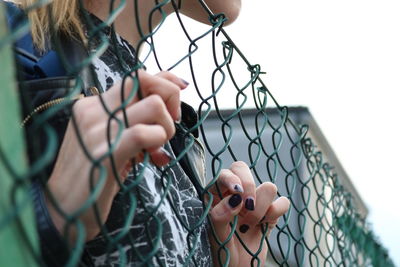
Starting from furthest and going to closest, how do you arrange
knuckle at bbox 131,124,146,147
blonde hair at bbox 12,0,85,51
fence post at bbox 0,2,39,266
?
blonde hair at bbox 12,0,85,51, knuckle at bbox 131,124,146,147, fence post at bbox 0,2,39,266

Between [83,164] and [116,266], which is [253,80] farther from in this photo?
[83,164]

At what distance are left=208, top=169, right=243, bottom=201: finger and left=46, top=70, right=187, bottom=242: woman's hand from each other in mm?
421

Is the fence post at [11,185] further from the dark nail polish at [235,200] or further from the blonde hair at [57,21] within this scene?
the dark nail polish at [235,200]

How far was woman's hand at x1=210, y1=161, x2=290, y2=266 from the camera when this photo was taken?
1429 millimetres

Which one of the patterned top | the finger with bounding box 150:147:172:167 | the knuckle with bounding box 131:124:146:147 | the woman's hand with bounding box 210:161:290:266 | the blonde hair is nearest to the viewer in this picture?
the knuckle with bounding box 131:124:146:147

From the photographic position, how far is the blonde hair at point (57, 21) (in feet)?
4.34

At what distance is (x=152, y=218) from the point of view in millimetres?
1235

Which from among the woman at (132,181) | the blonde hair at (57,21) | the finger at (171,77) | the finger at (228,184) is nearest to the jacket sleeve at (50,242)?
the woman at (132,181)

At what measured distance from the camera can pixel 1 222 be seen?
0.69 metres

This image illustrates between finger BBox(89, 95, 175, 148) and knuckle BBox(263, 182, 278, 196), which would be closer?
finger BBox(89, 95, 175, 148)

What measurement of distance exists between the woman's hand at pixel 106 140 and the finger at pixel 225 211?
406mm

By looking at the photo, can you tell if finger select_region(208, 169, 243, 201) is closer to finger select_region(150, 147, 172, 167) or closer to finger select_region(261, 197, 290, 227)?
finger select_region(261, 197, 290, 227)

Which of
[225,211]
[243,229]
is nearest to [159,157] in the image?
[225,211]

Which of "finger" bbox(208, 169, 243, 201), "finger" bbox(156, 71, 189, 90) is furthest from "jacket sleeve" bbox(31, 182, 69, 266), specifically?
"finger" bbox(208, 169, 243, 201)
